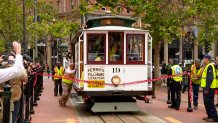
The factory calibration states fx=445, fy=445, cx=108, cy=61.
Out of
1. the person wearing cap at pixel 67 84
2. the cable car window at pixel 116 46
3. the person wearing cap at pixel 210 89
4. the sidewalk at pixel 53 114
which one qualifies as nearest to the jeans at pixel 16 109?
the sidewalk at pixel 53 114

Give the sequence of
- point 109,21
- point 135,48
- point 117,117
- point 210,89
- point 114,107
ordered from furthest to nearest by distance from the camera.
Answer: point 109,21 < point 135,48 < point 114,107 < point 117,117 < point 210,89

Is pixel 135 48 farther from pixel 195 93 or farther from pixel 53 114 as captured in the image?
pixel 53 114

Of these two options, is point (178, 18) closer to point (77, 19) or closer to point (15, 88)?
point (15, 88)

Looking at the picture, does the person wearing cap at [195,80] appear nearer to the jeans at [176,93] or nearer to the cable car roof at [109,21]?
the jeans at [176,93]

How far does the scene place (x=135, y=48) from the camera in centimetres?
1465

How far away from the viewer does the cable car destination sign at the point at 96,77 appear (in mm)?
14055

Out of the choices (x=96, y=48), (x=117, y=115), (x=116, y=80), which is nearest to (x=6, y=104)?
(x=116, y=80)

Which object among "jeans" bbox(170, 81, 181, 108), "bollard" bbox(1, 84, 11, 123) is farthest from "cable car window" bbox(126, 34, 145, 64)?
"bollard" bbox(1, 84, 11, 123)

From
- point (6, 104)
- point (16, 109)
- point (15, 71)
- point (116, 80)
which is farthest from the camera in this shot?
point (116, 80)

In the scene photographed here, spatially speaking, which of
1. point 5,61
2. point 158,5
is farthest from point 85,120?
point 158,5

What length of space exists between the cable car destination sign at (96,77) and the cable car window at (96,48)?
0.28 metres

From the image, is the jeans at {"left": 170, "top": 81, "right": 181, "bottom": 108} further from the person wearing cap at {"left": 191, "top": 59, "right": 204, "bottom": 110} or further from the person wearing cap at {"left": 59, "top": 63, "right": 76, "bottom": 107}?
the person wearing cap at {"left": 59, "top": 63, "right": 76, "bottom": 107}

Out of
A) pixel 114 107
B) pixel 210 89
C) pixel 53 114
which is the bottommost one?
pixel 53 114

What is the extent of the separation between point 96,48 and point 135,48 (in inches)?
50.8
